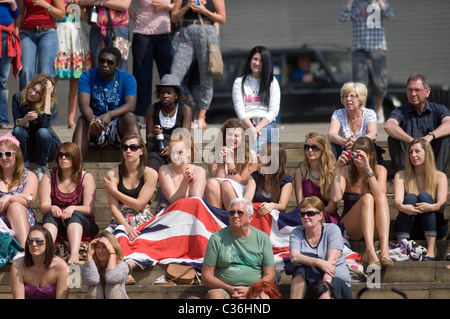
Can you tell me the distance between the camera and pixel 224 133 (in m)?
8.83

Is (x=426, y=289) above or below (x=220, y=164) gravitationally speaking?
below

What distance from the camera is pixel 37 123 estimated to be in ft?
30.9

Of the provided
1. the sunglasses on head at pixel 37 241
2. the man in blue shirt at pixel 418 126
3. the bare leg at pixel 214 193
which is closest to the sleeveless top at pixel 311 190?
the bare leg at pixel 214 193

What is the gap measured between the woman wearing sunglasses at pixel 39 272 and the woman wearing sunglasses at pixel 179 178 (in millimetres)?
1328

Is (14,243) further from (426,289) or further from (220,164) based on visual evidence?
(426,289)

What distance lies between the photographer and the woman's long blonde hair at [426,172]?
Answer: 8391 millimetres

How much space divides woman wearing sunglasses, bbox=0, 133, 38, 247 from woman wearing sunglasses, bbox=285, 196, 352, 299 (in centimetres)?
230

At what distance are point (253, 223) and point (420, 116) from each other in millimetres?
2166

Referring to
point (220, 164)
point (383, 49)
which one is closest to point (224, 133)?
point (220, 164)

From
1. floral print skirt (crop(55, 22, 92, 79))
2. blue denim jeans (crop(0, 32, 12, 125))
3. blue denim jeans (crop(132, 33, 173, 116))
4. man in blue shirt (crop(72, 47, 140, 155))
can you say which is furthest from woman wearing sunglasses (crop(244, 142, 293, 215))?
blue denim jeans (crop(0, 32, 12, 125))

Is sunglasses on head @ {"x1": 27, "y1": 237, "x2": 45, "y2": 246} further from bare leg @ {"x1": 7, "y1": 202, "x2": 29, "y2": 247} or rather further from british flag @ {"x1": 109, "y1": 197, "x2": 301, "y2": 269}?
british flag @ {"x1": 109, "y1": 197, "x2": 301, "y2": 269}

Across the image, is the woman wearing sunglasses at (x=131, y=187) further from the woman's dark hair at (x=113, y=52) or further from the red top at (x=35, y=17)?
the red top at (x=35, y=17)

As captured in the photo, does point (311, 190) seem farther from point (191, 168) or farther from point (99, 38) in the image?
point (99, 38)

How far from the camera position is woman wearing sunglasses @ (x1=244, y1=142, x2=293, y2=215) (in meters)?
8.35
